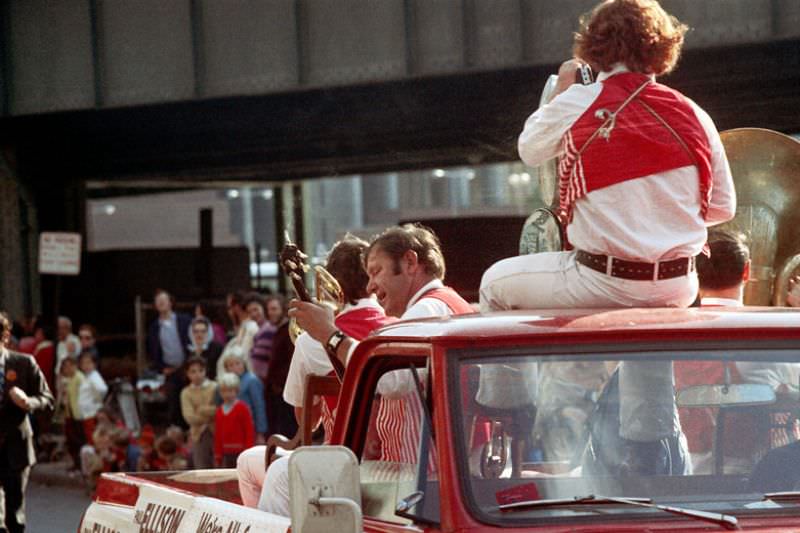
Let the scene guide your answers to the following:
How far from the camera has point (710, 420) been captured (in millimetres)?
4105

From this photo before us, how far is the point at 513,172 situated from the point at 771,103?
38.1m

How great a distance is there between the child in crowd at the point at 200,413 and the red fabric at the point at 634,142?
11.5 meters

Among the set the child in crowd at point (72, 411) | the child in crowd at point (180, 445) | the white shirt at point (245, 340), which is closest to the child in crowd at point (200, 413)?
the child in crowd at point (180, 445)

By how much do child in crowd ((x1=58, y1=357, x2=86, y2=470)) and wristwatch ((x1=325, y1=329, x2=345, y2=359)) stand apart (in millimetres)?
15905

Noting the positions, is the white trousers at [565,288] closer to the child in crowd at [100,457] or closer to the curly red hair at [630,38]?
the curly red hair at [630,38]

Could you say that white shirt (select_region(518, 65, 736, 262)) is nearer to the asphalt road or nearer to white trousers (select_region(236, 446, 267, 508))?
white trousers (select_region(236, 446, 267, 508))

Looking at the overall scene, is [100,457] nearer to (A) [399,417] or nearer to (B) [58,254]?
(B) [58,254]

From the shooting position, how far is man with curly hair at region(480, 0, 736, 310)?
459 centimetres

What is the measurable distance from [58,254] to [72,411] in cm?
397

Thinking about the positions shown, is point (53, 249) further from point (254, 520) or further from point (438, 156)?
point (254, 520)

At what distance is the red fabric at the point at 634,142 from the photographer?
15.1 ft

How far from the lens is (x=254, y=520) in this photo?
15.0 feet

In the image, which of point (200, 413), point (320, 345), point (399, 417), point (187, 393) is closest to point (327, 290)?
point (320, 345)

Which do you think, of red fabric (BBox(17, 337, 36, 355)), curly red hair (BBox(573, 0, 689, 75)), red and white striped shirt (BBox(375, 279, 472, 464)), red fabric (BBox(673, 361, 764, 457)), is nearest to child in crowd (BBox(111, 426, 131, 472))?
red fabric (BBox(17, 337, 36, 355))
